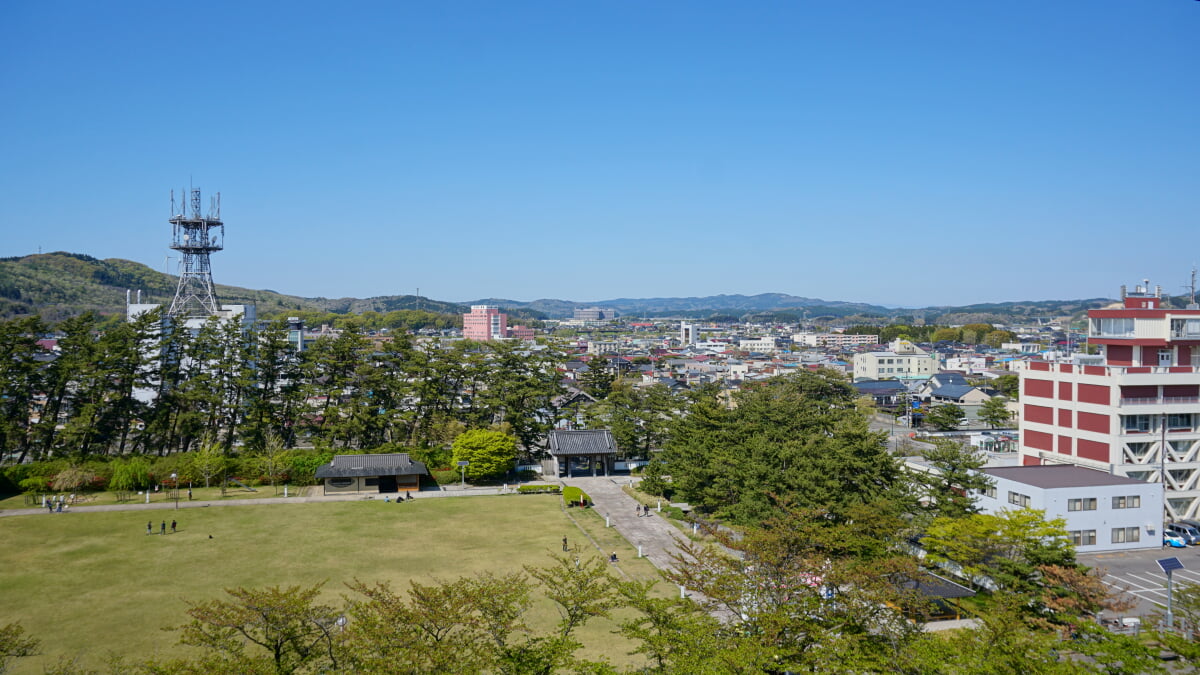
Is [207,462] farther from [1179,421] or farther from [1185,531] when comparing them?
[1179,421]

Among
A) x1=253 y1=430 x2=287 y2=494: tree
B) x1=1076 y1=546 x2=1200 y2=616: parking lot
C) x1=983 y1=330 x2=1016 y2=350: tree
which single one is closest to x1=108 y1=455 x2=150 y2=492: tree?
x1=253 y1=430 x2=287 y2=494: tree

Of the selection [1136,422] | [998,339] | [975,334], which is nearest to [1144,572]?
[1136,422]

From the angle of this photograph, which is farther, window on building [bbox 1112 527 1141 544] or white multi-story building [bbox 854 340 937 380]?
white multi-story building [bbox 854 340 937 380]

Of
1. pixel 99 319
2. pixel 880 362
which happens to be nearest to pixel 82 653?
pixel 880 362

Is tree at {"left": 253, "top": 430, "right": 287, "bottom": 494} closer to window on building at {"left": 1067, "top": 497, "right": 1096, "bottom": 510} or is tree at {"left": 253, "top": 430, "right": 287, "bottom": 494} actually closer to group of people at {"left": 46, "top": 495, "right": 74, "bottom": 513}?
group of people at {"left": 46, "top": 495, "right": 74, "bottom": 513}

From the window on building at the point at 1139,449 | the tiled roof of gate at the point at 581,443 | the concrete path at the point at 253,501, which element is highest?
the window on building at the point at 1139,449

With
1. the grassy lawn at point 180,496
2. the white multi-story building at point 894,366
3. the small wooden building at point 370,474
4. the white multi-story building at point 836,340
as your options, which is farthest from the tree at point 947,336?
the grassy lawn at point 180,496

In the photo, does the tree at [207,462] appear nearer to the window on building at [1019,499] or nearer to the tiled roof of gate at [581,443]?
the tiled roof of gate at [581,443]
